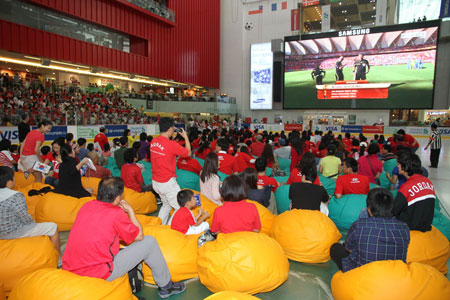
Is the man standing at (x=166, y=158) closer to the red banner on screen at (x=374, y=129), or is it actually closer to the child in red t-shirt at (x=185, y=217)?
the child in red t-shirt at (x=185, y=217)

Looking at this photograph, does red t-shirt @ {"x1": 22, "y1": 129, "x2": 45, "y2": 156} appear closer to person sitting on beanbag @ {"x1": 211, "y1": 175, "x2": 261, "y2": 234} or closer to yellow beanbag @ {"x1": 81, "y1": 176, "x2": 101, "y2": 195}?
yellow beanbag @ {"x1": 81, "y1": 176, "x2": 101, "y2": 195}

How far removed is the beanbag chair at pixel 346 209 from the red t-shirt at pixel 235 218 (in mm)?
2226

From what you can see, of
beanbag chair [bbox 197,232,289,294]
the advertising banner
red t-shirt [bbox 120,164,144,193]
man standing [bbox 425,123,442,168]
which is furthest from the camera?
the advertising banner

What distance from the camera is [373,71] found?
946 inches

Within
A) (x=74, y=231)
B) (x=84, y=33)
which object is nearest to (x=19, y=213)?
(x=74, y=231)

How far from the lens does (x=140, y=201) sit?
5.56 m

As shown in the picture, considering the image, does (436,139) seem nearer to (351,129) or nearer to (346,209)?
(346,209)

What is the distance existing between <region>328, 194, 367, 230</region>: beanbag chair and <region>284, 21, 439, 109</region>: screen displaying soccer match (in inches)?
860

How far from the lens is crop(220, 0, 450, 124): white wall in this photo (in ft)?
94.2

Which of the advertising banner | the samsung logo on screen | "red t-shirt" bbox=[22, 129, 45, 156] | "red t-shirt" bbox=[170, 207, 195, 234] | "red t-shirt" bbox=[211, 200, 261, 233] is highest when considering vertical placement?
the samsung logo on screen

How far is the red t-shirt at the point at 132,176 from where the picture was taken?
223 inches

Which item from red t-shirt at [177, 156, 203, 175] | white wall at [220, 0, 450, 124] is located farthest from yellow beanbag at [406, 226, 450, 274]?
white wall at [220, 0, 450, 124]

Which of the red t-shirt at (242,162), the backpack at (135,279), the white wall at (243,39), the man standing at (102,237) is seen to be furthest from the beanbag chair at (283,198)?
the white wall at (243,39)

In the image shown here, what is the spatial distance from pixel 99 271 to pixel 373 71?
26351 mm
